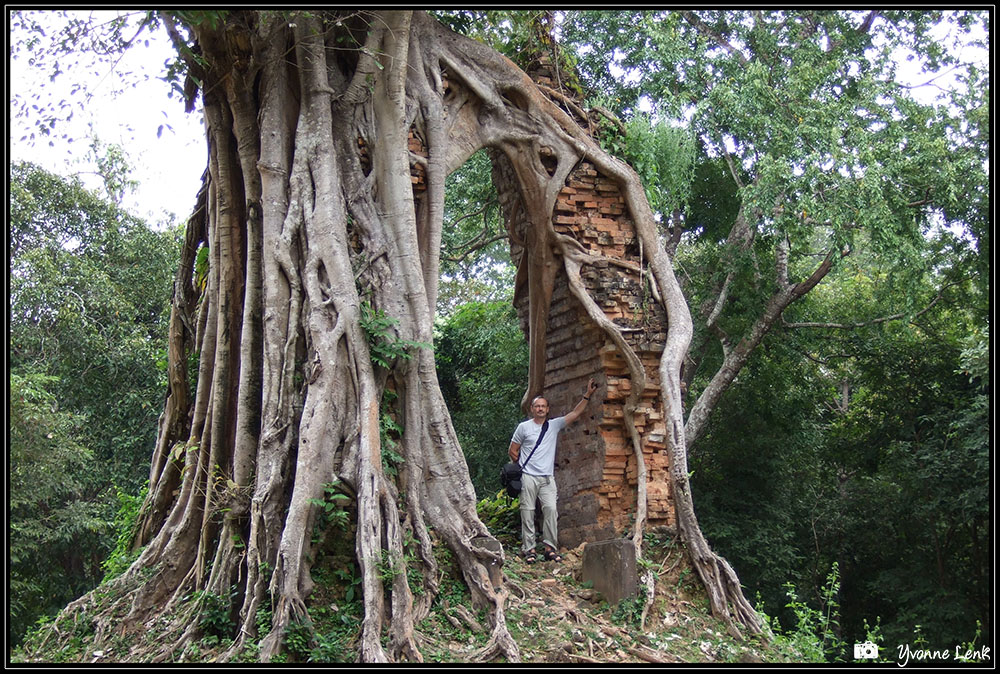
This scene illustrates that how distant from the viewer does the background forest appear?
10.4 meters

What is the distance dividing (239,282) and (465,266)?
11123mm

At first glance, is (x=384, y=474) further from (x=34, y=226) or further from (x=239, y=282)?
(x=34, y=226)

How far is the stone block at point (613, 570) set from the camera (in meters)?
6.72

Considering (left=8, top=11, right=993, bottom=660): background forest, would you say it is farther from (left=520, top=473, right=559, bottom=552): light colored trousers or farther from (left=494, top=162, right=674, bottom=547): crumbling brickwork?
(left=520, top=473, right=559, bottom=552): light colored trousers

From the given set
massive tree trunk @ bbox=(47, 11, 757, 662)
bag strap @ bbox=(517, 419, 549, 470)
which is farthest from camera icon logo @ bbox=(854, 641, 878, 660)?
bag strap @ bbox=(517, 419, 549, 470)

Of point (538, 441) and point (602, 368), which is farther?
point (602, 368)

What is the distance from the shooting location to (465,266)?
17.7m

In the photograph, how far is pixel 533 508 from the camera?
25.6 feet

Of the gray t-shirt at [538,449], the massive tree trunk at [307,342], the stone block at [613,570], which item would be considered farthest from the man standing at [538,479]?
the massive tree trunk at [307,342]

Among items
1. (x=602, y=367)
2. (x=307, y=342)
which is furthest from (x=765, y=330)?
(x=307, y=342)

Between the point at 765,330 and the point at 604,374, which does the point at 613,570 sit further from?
the point at 765,330

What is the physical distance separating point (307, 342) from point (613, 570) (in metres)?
2.54

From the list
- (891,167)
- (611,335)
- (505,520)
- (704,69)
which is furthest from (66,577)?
(891,167)
